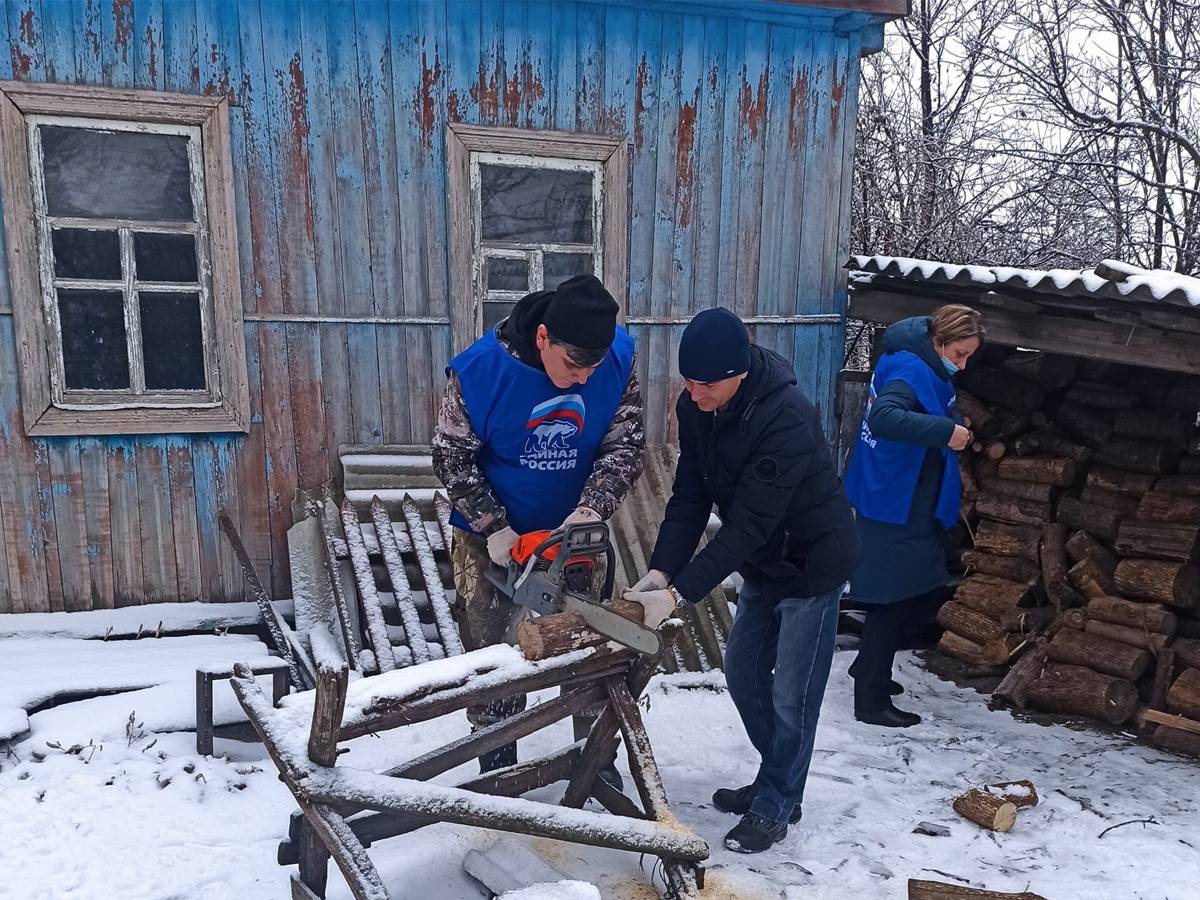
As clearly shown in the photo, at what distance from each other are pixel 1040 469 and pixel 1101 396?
0.53 m

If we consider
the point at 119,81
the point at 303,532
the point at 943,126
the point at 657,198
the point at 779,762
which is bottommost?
the point at 779,762

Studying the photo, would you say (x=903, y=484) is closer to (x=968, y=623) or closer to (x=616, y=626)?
(x=968, y=623)

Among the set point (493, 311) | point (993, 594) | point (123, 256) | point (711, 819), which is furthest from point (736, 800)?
point (123, 256)

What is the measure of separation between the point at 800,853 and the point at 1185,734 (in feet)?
7.64

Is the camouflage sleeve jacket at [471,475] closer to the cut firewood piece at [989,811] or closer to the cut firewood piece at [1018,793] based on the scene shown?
the cut firewood piece at [989,811]

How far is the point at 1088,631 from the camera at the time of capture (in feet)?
15.0

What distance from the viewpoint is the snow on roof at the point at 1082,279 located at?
12.1 ft

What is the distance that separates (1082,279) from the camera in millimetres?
4090

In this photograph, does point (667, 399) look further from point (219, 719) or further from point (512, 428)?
point (219, 719)

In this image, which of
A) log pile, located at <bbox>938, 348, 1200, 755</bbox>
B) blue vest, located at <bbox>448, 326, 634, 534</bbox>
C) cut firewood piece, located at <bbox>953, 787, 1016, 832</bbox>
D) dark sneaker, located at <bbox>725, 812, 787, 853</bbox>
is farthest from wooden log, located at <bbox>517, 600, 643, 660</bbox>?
log pile, located at <bbox>938, 348, 1200, 755</bbox>

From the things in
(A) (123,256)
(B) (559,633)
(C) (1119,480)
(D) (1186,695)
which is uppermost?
(A) (123,256)

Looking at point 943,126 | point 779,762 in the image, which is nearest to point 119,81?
point 779,762

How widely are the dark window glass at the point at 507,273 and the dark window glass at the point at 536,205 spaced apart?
0.50 feet

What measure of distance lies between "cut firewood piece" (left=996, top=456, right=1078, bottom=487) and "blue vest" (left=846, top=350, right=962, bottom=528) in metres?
1.05
